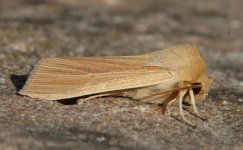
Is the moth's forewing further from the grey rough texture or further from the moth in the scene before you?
the grey rough texture

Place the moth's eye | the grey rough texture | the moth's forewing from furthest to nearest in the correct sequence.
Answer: the moth's eye
the moth's forewing
the grey rough texture

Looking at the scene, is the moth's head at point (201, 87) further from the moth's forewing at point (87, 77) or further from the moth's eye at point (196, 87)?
the moth's forewing at point (87, 77)

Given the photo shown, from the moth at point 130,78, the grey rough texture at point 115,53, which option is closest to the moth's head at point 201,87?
the moth at point 130,78

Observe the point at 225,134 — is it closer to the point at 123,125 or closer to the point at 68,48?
the point at 123,125

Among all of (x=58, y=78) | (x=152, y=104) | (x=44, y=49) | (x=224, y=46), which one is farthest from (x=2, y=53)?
(x=224, y=46)

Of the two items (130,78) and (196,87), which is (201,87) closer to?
(196,87)

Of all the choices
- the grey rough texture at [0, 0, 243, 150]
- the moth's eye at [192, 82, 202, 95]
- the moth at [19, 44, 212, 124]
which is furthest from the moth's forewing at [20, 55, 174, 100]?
the moth's eye at [192, 82, 202, 95]

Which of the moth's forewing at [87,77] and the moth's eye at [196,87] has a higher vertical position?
the moth's forewing at [87,77]

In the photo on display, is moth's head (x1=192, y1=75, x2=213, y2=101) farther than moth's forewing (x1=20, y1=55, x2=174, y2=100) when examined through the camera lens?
Yes
